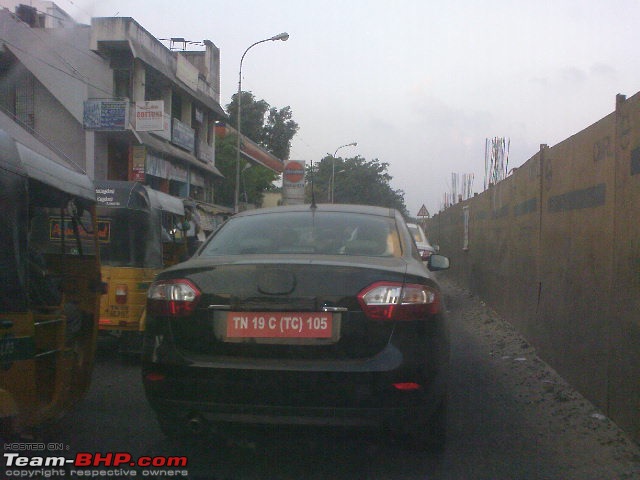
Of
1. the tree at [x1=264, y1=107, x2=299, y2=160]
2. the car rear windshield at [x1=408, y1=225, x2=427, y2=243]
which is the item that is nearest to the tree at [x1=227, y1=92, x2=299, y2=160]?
the tree at [x1=264, y1=107, x2=299, y2=160]

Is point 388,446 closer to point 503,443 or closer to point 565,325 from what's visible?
point 503,443

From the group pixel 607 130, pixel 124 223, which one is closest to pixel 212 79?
pixel 124 223

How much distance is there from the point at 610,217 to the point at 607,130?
2.58 feet

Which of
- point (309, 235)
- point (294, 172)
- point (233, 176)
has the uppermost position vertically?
point (233, 176)

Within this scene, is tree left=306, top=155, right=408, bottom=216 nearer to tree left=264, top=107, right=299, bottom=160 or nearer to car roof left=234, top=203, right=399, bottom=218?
tree left=264, top=107, right=299, bottom=160

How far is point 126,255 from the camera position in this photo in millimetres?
7973

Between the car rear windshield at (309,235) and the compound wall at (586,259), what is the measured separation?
1.66 metres

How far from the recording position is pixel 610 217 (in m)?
5.47

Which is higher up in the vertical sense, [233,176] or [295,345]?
[233,176]

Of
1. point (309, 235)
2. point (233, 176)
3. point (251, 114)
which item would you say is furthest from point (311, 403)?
point (251, 114)

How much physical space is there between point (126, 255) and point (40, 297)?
365 cm

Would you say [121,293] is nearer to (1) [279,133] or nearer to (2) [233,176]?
(2) [233,176]

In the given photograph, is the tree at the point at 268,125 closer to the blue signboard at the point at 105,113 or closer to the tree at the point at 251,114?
A: the tree at the point at 251,114

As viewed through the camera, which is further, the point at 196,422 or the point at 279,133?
the point at 279,133
